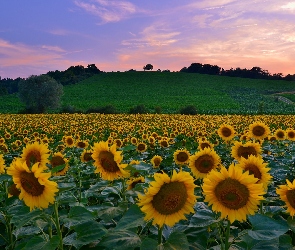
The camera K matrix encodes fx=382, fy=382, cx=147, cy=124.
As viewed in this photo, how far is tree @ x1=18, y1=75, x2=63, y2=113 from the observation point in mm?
59688

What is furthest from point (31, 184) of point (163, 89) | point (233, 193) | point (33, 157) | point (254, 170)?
point (163, 89)

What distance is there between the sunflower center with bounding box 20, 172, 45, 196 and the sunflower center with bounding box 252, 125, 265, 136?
18.6 ft

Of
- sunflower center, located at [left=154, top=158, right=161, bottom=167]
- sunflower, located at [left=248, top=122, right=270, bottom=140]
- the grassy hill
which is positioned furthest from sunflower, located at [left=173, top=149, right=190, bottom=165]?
the grassy hill

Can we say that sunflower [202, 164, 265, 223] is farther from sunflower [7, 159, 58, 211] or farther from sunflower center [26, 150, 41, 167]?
sunflower center [26, 150, 41, 167]

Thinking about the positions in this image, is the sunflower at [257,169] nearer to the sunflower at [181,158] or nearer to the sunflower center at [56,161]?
the sunflower center at [56,161]

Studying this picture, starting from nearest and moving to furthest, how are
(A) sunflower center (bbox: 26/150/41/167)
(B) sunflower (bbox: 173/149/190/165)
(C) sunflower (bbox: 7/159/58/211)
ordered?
1. (C) sunflower (bbox: 7/159/58/211)
2. (A) sunflower center (bbox: 26/150/41/167)
3. (B) sunflower (bbox: 173/149/190/165)

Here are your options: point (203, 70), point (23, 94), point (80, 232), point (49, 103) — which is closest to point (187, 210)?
point (80, 232)

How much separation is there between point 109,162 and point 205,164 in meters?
1.41

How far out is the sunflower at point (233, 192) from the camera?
7.55 ft

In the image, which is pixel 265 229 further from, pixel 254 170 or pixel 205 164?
pixel 205 164

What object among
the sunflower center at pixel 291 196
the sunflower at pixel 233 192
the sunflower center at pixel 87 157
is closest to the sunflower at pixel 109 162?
the sunflower at pixel 233 192

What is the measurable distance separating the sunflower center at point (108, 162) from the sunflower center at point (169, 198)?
958 millimetres

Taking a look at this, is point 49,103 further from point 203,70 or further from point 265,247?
point 203,70

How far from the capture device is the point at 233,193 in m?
2.32
